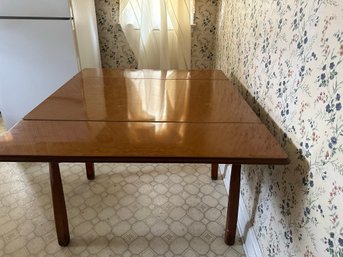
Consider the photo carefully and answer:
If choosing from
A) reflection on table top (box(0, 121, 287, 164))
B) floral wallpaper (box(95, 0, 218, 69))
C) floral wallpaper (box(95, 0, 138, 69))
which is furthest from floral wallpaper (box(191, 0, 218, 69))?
reflection on table top (box(0, 121, 287, 164))

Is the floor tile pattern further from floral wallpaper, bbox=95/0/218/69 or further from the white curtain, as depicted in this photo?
floral wallpaper, bbox=95/0/218/69

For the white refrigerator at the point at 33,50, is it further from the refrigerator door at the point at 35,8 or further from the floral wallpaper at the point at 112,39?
the floral wallpaper at the point at 112,39

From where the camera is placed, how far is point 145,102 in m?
1.27

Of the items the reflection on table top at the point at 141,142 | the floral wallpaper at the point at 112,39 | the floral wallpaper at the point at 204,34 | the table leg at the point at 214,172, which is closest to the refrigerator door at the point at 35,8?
the floral wallpaper at the point at 112,39

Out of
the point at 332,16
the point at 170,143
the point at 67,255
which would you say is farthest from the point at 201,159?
the point at 67,255

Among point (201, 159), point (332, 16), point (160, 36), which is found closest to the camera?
point (332, 16)

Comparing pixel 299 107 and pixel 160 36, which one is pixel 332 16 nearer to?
pixel 299 107

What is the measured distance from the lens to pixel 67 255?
135 centimetres

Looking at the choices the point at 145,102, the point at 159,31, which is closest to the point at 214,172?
the point at 145,102

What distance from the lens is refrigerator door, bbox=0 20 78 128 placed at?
6.59 ft

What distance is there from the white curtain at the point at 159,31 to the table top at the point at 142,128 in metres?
0.95

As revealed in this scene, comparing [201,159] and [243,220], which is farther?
[243,220]

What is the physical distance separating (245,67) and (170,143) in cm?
85

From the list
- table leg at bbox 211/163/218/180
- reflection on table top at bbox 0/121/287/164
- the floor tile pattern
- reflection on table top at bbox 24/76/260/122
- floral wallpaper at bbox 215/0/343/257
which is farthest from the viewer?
table leg at bbox 211/163/218/180
